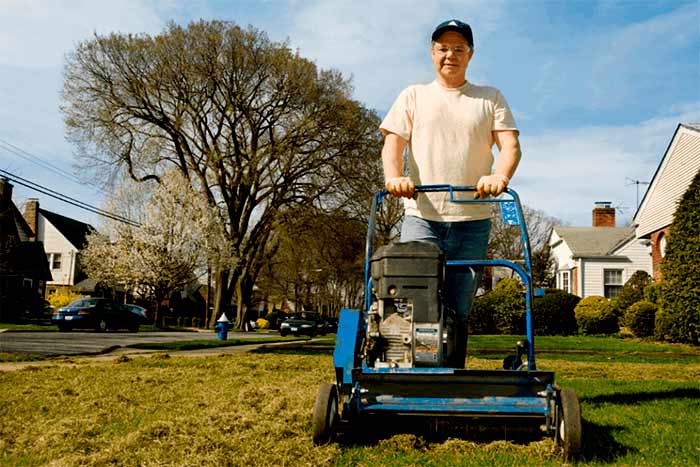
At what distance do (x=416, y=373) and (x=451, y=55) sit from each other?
6.17 feet

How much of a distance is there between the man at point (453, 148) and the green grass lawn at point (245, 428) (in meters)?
0.86

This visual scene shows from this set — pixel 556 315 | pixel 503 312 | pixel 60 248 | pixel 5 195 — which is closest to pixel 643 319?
pixel 556 315

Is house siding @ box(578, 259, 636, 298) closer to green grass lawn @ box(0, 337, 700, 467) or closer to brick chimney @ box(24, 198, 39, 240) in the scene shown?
green grass lawn @ box(0, 337, 700, 467)

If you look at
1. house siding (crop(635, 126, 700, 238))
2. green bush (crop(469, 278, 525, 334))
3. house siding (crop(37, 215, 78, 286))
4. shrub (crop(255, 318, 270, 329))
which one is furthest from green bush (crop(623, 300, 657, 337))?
house siding (crop(37, 215, 78, 286))

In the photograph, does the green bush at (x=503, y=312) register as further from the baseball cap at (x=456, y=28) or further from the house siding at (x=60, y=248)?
the house siding at (x=60, y=248)

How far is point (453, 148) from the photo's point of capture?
391 centimetres

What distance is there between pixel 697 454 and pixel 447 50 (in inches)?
98.2

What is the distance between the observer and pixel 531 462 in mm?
2992

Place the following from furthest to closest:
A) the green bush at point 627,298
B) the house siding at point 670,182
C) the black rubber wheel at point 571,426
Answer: the green bush at point 627,298
the house siding at point 670,182
the black rubber wheel at point 571,426

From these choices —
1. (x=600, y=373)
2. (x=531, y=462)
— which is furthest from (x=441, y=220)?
(x=600, y=373)

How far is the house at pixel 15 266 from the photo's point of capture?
3075 cm

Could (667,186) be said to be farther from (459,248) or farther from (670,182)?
(459,248)

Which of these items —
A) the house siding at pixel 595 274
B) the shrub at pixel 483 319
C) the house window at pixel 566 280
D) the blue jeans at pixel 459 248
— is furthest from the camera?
the house window at pixel 566 280

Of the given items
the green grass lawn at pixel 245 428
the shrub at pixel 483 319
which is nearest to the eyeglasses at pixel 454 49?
the green grass lawn at pixel 245 428
